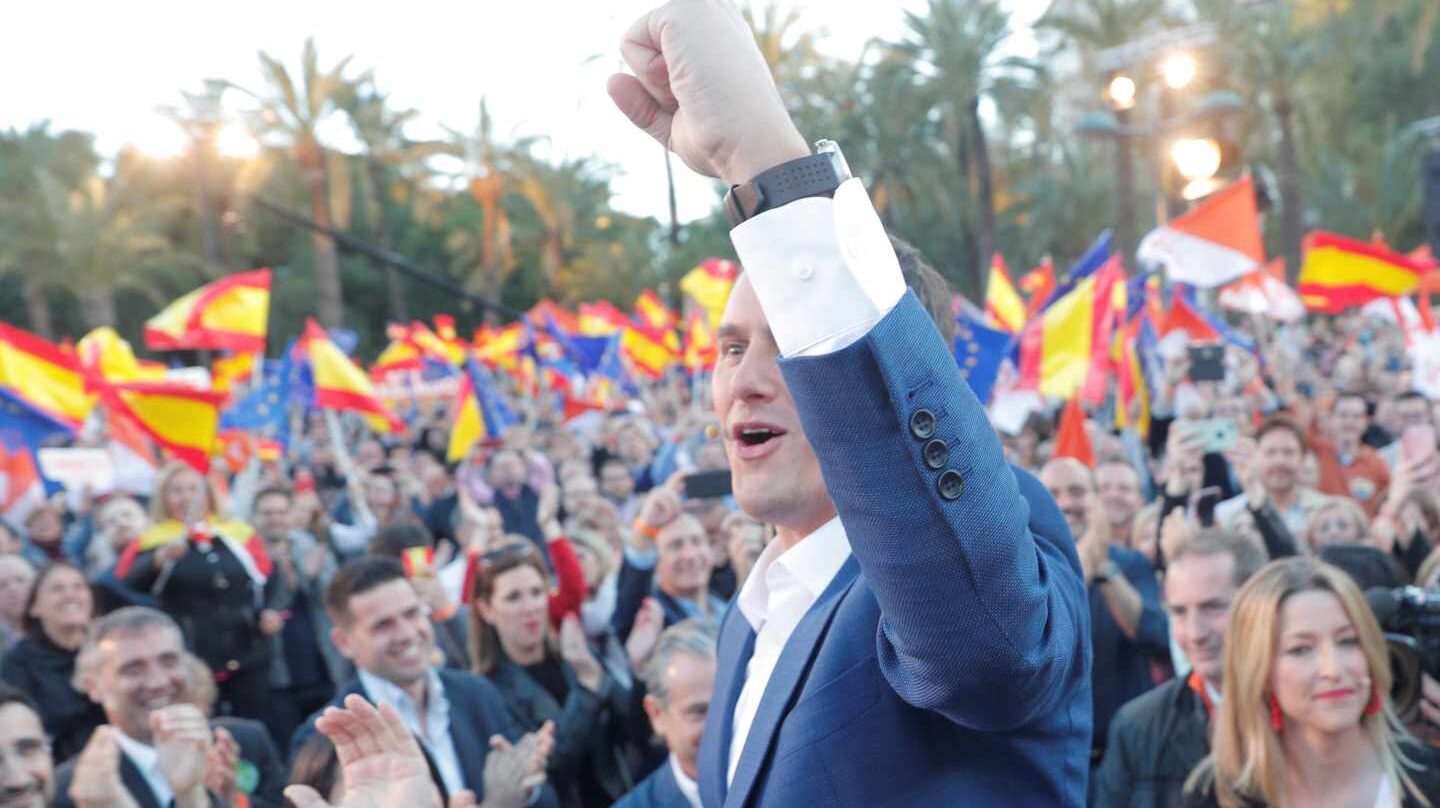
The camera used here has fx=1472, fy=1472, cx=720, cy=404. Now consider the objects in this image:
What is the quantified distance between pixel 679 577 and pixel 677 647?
70.9 inches

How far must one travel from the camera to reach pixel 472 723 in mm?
4484

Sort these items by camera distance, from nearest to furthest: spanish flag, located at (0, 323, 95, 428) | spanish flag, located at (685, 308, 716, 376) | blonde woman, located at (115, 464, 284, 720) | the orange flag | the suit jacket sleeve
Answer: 1. the suit jacket sleeve
2. blonde woman, located at (115, 464, 284, 720)
3. the orange flag
4. spanish flag, located at (0, 323, 95, 428)
5. spanish flag, located at (685, 308, 716, 376)

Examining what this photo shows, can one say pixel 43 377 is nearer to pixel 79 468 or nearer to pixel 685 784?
pixel 79 468

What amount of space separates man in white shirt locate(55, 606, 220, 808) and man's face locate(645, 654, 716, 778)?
121 centimetres

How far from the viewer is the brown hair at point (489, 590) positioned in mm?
5324

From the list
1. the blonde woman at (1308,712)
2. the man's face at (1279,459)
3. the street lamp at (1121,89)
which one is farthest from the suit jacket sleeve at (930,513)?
the street lamp at (1121,89)

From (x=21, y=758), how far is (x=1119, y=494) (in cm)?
470

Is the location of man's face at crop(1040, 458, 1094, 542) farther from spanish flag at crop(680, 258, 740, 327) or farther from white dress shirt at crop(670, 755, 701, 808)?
spanish flag at crop(680, 258, 740, 327)

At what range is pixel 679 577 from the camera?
5918 millimetres

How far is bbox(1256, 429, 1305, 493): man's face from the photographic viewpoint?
6.55 meters

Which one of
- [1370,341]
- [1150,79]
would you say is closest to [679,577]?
[1370,341]

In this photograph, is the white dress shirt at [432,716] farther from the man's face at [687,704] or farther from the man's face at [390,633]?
the man's face at [687,704]

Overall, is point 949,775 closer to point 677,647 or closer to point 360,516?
point 677,647

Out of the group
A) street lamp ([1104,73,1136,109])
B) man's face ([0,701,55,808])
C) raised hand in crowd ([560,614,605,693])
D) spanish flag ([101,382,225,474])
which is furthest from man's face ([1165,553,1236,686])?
street lamp ([1104,73,1136,109])
